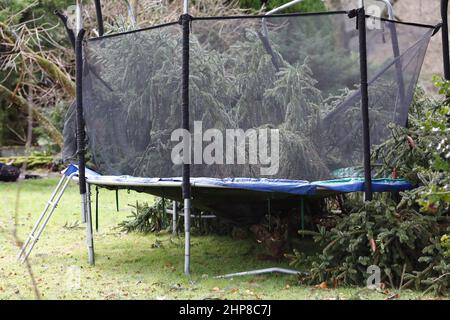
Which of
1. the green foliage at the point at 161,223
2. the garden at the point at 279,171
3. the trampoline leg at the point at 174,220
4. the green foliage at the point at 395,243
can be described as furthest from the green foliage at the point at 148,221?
the green foliage at the point at 395,243

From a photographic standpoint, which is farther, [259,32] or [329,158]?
[259,32]

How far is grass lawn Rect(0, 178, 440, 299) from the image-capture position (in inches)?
195

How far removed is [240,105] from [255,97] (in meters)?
0.15

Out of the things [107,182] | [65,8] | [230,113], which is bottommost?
[107,182]

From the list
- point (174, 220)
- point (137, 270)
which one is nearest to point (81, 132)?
point (137, 270)

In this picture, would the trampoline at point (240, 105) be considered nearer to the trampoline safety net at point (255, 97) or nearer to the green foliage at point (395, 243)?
the trampoline safety net at point (255, 97)

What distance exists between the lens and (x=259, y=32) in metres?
6.43

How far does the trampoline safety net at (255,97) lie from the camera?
5.81 meters

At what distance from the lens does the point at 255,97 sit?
6.23 m

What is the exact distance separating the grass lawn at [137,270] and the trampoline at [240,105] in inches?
13.1

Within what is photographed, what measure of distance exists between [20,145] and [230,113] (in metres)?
12.4
